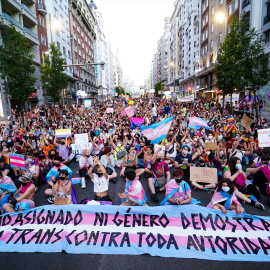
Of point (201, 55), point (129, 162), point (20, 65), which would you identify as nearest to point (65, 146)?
point (129, 162)

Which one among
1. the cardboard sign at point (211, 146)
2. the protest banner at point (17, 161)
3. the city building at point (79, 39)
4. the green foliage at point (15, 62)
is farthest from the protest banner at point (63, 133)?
the city building at point (79, 39)

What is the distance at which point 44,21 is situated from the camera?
3281 centimetres

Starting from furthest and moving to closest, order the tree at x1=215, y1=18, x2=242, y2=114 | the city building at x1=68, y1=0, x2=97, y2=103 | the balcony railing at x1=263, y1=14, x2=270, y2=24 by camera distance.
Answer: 1. the city building at x1=68, y1=0, x2=97, y2=103
2. the balcony railing at x1=263, y1=14, x2=270, y2=24
3. the tree at x1=215, y1=18, x2=242, y2=114

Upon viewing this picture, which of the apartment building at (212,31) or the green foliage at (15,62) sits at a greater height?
the apartment building at (212,31)

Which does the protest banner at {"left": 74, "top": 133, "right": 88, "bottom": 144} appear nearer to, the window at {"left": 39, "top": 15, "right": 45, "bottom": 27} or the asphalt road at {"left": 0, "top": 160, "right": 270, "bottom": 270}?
the asphalt road at {"left": 0, "top": 160, "right": 270, "bottom": 270}

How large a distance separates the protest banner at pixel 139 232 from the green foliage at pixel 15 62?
14137 mm

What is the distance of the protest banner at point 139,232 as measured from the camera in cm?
369

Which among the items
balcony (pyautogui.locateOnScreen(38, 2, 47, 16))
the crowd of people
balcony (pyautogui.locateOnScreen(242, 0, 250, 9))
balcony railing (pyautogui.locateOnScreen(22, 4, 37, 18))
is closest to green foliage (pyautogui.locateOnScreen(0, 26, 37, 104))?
the crowd of people

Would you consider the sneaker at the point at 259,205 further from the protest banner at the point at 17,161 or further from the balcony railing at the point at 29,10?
the balcony railing at the point at 29,10

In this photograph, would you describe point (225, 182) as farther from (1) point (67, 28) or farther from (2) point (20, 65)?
(1) point (67, 28)

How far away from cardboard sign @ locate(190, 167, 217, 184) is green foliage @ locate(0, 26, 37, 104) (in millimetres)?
15167

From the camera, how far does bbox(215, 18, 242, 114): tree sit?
1655 cm

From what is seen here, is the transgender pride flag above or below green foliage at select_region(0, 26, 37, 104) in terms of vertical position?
below

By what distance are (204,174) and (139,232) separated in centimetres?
296
